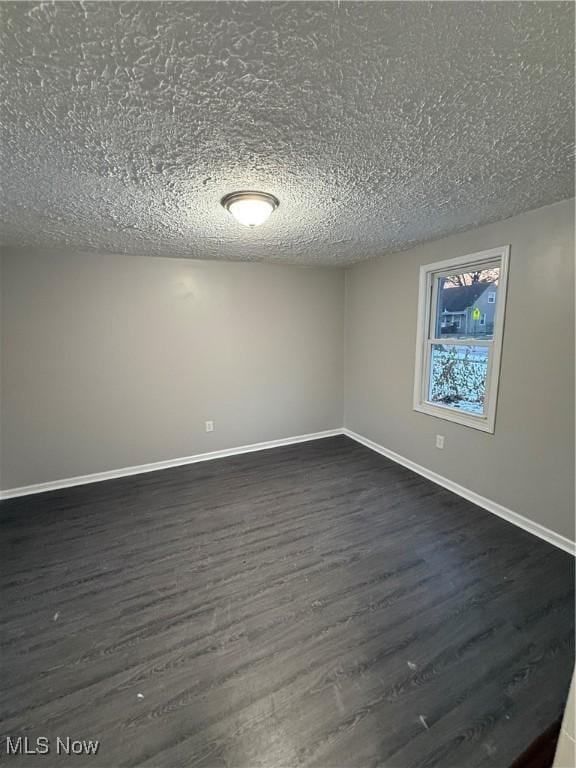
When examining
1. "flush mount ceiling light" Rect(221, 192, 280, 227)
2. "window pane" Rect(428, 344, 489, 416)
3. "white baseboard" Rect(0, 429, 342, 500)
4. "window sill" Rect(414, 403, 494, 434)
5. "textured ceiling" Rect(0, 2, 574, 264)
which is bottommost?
"white baseboard" Rect(0, 429, 342, 500)

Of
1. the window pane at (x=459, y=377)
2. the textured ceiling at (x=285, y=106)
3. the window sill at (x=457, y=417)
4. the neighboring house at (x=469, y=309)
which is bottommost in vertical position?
the window sill at (x=457, y=417)

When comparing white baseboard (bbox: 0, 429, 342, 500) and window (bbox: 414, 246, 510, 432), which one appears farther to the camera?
white baseboard (bbox: 0, 429, 342, 500)

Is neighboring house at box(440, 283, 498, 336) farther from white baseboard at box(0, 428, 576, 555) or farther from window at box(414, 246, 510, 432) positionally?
white baseboard at box(0, 428, 576, 555)

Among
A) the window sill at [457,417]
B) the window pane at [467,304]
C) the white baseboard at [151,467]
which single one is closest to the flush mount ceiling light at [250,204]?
the window pane at [467,304]

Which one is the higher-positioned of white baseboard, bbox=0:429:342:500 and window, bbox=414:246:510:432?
window, bbox=414:246:510:432

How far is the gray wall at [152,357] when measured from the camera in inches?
116

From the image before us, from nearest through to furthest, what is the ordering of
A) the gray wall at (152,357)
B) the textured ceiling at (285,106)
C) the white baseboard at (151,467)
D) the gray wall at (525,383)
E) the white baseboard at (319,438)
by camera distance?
the textured ceiling at (285,106) < the gray wall at (525,383) < the white baseboard at (319,438) < the gray wall at (152,357) < the white baseboard at (151,467)


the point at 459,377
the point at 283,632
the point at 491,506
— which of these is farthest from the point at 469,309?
the point at 283,632

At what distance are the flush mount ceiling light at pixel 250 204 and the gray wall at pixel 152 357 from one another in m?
1.76

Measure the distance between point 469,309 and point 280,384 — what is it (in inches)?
88.5

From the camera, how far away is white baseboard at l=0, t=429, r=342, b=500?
307cm

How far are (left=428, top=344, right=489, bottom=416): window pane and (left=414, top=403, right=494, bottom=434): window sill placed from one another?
0.16 feet

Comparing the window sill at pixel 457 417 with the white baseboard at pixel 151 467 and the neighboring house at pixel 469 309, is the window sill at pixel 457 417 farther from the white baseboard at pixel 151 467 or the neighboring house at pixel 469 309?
the white baseboard at pixel 151 467

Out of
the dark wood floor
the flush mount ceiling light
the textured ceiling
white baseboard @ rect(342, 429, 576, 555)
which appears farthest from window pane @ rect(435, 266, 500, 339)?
the flush mount ceiling light
